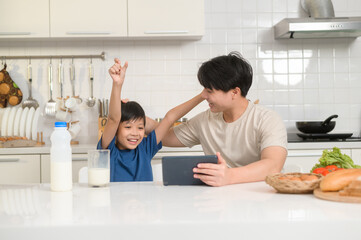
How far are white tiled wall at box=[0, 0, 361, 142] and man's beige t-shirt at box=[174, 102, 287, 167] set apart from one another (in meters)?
1.41

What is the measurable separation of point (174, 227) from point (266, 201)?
341 millimetres

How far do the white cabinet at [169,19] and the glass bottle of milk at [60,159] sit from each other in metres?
1.98

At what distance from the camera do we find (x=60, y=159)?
1471mm

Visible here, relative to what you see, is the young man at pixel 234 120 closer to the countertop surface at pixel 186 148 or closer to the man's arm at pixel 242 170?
the man's arm at pixel 242 170

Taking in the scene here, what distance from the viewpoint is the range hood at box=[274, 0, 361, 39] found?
3.32m

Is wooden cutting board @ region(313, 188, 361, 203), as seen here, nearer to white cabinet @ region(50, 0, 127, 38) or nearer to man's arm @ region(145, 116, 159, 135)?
man's arm @ region(145, 116, 159, 135)

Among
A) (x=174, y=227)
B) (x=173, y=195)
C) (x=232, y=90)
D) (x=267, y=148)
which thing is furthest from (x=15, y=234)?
(x=232, y=90)

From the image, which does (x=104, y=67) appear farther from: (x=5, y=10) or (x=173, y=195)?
(x=173, y=195)

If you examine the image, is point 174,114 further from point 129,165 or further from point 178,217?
point 178,217

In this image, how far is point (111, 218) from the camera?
1073 millimetres

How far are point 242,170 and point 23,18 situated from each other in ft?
7.49

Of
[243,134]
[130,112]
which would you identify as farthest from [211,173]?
[130,112]

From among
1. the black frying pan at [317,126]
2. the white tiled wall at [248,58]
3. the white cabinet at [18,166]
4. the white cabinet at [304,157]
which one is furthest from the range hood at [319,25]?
the white cabinet at [18,166]

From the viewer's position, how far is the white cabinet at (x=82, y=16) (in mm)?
3312
